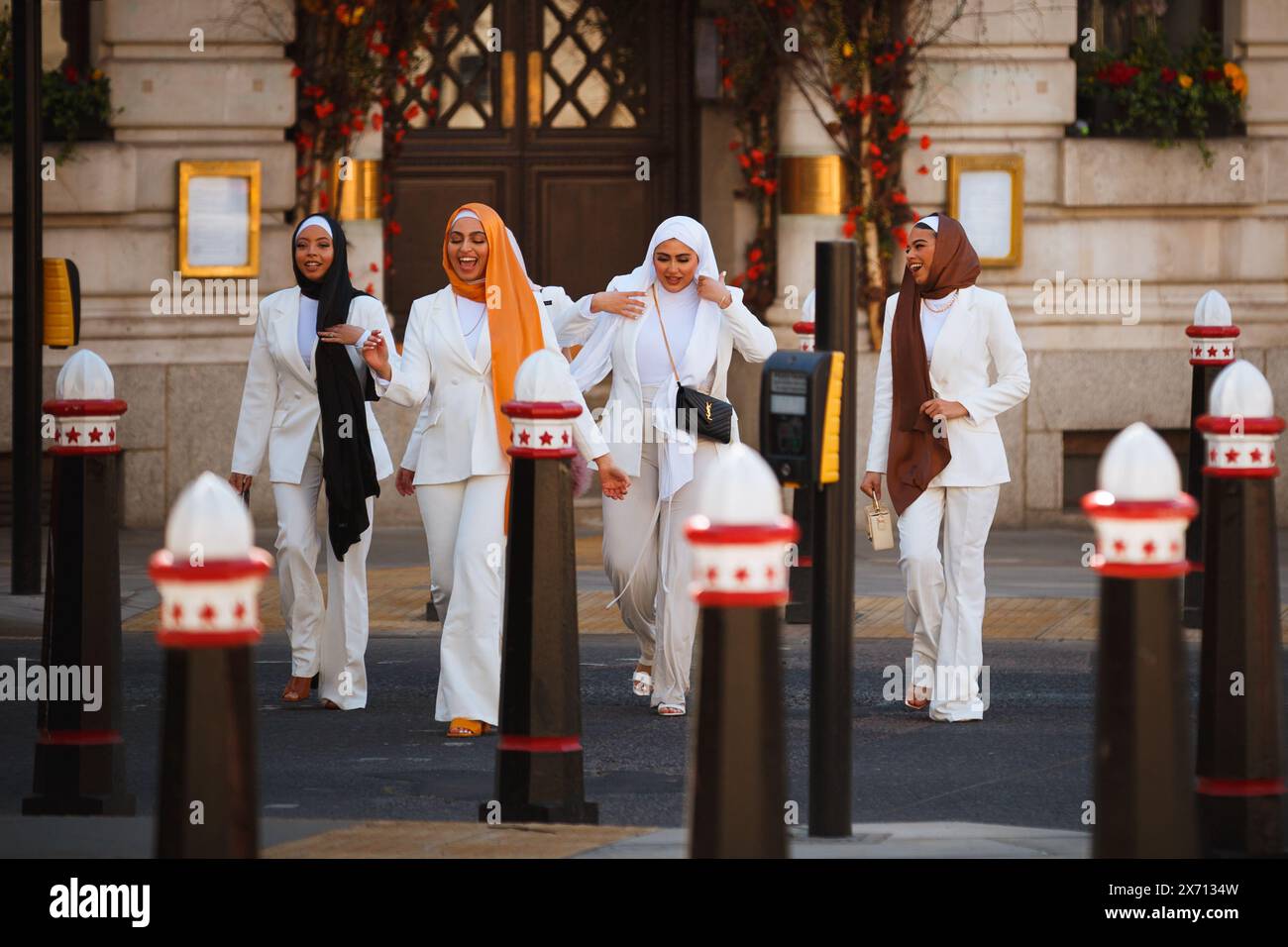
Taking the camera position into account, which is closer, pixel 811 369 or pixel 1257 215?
pixel 811 369

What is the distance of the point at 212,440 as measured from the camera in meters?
15.4

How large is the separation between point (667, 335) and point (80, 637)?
3.05 metres

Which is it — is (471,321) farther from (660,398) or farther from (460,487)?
(660,398)

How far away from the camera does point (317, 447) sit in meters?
9.73

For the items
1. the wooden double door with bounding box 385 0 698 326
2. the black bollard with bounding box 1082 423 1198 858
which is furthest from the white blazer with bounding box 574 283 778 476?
the wooden double door with bounding box 385 0 698 326

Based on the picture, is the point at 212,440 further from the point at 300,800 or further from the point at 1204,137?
→ the point at 300,800

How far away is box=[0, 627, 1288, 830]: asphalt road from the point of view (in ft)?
24.9

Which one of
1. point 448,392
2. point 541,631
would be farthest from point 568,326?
point 541,631

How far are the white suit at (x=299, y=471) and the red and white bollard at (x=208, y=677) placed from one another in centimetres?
481

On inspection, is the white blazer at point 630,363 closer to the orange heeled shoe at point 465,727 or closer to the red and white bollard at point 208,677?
the orange heeled shoe at point 465,727

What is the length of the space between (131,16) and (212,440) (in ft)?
8.90

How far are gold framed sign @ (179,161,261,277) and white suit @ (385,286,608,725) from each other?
20.8 ft

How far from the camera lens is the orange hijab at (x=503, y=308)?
360 inches

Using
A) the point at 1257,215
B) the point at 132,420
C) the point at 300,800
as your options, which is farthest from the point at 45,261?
the point at 1257,215
